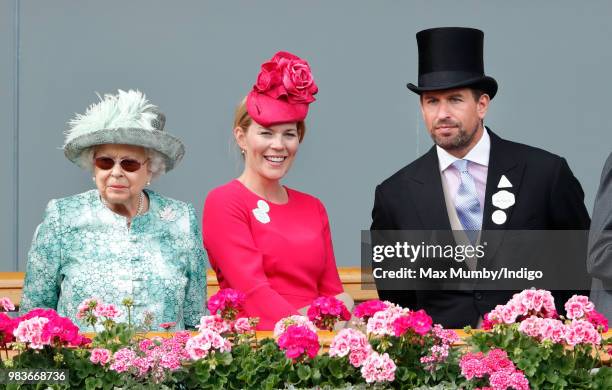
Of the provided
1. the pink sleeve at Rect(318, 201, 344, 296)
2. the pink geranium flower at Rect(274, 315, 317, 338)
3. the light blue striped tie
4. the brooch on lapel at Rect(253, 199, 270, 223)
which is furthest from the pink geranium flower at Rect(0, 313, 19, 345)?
the light blue striped tie

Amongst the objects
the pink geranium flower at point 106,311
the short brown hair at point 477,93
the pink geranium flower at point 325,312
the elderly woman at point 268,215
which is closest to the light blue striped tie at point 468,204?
the short brown hair at point 477,93

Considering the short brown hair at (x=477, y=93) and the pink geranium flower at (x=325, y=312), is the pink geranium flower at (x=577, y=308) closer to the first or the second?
the pink geranium flower at (x=325, y=312)

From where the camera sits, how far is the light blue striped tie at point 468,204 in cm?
487

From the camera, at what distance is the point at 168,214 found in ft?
15.2

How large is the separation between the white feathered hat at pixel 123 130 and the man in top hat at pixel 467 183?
929 millimetres

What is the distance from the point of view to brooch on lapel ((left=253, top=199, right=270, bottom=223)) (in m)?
4.58

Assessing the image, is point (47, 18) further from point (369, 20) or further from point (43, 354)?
point (43, 354)

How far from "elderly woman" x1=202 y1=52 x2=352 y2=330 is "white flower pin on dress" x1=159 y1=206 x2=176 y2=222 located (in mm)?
112

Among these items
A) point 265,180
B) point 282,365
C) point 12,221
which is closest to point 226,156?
point 12,221

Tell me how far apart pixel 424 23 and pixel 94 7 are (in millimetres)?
1655

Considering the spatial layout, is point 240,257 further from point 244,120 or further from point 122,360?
point 122,360

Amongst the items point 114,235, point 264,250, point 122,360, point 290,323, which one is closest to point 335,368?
point 290,323

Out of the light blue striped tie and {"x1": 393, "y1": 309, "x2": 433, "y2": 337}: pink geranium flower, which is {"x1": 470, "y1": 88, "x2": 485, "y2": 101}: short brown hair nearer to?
the light blue striped tie

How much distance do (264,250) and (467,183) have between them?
0.86 meters
